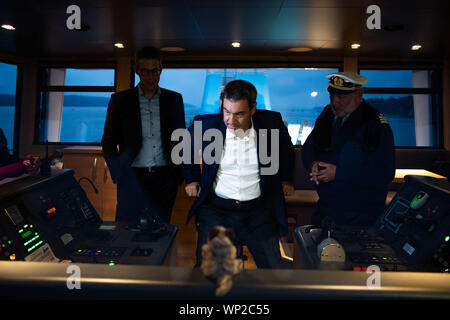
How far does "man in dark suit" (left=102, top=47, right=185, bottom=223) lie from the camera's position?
2219 millimetres

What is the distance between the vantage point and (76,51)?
5.51 m

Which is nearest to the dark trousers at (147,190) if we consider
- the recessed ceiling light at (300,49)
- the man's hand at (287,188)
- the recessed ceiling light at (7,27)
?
the man's hand at (287,188)

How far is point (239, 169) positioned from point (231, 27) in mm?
2801

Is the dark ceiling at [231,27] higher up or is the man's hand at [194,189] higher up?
the dark ceiling at [231,27]

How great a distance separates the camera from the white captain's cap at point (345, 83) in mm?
2041

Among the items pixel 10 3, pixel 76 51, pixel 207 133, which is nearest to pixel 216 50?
pixel 76 51

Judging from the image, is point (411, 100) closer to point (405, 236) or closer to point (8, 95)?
point (405, 236)

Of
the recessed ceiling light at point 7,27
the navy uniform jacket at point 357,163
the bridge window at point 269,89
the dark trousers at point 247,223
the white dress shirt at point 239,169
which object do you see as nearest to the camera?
the dark trousers at point 247,223

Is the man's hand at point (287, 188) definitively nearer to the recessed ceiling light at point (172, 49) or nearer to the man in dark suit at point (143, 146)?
the man in dark suit at point (143, 146)

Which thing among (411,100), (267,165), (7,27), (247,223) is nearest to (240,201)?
(247,223)

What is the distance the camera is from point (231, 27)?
4.07 meters

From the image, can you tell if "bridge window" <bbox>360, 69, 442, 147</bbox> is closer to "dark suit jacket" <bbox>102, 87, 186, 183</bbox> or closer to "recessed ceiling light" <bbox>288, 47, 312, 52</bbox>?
"recessed ceiling light" <bbox>288, 47, 312, 52</bbox>

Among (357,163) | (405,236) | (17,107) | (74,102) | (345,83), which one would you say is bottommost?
(405,236)
